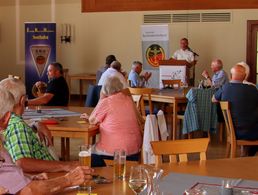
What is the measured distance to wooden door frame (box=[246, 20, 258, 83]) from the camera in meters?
13.1

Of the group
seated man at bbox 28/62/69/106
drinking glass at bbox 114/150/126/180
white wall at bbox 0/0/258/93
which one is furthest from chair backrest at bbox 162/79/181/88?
drinking glass at bbox 114/150/126/180

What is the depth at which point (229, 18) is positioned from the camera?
13336 millimetres

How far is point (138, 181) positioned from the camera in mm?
2518

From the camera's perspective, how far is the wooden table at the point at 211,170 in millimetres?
2898

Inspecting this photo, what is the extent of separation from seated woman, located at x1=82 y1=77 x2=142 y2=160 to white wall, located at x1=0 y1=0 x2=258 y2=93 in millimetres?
8635

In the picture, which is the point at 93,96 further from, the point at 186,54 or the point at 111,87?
the point at 186,54

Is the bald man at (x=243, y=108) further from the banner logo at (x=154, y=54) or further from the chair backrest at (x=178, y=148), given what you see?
the banner logo at (x=154, y=54)

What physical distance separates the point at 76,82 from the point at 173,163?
38.5 feet

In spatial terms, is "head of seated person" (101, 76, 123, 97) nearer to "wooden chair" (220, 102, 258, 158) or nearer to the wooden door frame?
"wooden chair" (220, 102, 258, 158)

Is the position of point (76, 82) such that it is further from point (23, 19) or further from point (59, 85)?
point (59, 85)

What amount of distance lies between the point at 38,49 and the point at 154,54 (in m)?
2.89

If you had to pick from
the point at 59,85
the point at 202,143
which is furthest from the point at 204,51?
the point at 202,143

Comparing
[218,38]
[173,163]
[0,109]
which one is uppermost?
[218,38]

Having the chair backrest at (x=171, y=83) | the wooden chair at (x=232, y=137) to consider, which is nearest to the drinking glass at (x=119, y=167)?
the wooden chair at (x=232, y=137)
